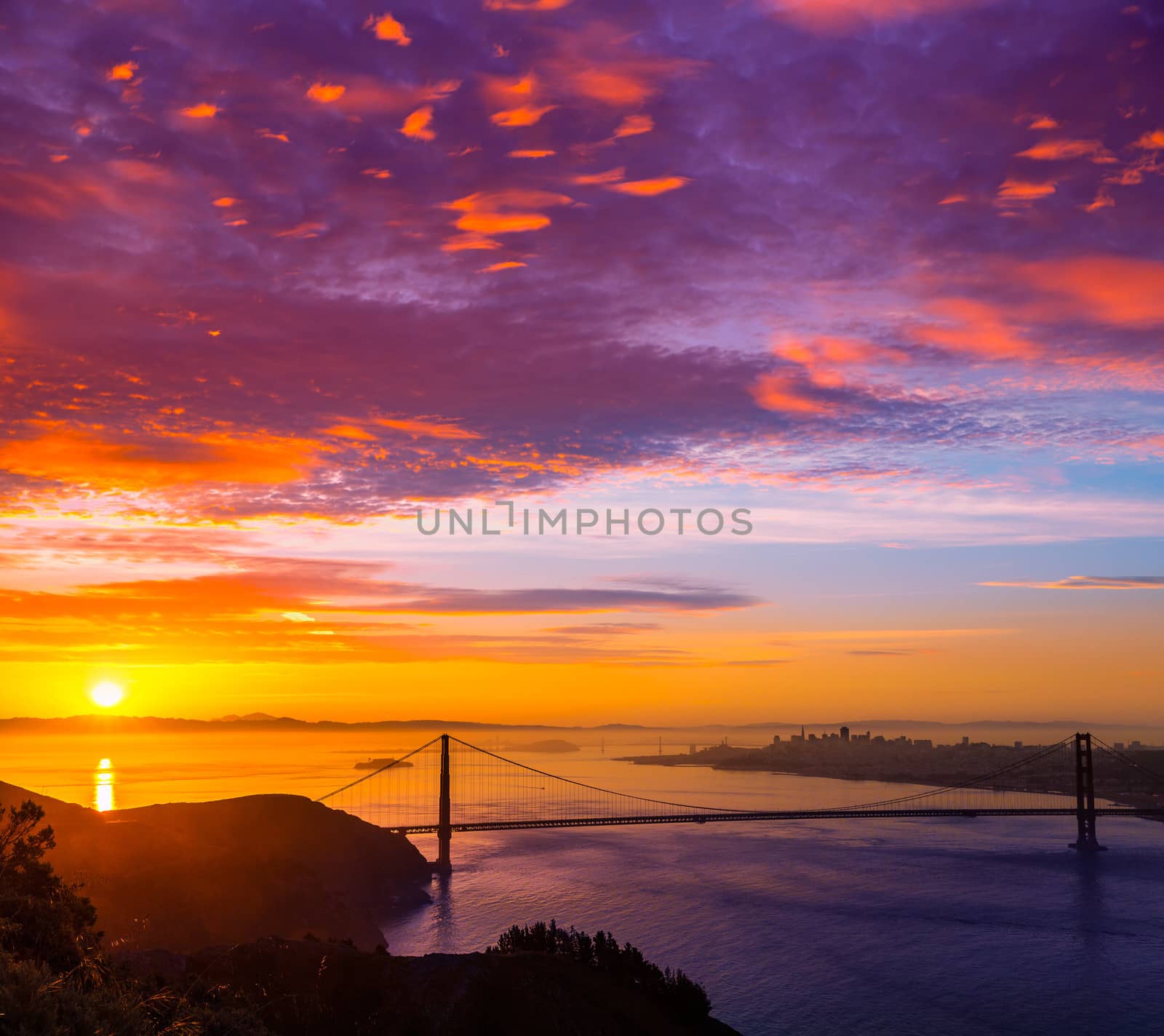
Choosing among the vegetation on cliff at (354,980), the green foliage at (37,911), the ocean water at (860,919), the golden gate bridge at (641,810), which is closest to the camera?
the green foliage at (37,911)

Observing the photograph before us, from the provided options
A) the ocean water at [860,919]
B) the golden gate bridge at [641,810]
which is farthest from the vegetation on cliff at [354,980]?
the golden gate bridge at [641,810]

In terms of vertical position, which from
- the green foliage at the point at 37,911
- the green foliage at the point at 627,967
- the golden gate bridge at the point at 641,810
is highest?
the green foliage at the point at 37,911

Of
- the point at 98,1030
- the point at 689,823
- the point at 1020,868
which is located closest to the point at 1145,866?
the point at 1020,868

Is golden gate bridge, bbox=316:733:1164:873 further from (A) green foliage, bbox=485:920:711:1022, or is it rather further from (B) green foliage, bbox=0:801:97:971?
(B) green foliage, bbox=0:801:97:971

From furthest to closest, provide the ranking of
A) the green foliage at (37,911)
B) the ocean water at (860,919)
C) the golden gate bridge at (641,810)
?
the golden gate bridge at (641,810) → the ocean water at (860,919) → the green foliage at (37,911)

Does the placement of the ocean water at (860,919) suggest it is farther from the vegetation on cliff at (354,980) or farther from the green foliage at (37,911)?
the green foliage at (37,911)

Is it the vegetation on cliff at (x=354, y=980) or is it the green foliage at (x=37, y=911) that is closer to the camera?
the green foliage at (x=37, y=911)
